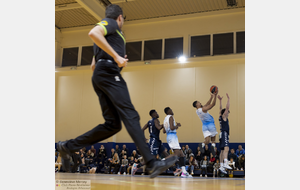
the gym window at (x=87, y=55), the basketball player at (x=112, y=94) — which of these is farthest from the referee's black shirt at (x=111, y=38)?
the gym window at (x=87, y=55)

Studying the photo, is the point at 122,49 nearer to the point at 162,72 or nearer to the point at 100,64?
the point at 100,64

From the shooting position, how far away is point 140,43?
1731 cm

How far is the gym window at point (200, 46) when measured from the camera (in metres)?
15.8

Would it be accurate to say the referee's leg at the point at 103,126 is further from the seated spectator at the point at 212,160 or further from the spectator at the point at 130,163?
the spectator at the point at 130,163

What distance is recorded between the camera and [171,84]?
1628 centimetres

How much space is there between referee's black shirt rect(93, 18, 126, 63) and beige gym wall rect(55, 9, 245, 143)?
12.7m

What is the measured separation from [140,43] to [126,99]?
15.0m

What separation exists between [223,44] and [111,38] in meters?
13.5

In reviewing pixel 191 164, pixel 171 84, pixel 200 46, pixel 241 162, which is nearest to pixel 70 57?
pixel 171 84

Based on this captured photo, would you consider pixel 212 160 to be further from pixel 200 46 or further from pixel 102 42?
pixel 102 42

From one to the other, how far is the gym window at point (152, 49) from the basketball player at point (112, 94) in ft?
45.5

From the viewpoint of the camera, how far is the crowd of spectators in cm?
1219

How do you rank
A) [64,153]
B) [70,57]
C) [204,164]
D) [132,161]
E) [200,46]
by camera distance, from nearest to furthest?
1. [64,153]
2. [204,164]
3. [132,161]
4. [200,46]
5. [70,57]

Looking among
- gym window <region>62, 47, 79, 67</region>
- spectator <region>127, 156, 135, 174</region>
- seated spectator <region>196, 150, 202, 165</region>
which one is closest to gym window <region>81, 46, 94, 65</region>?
gym window <region>62, 47, 79, 67</region>
